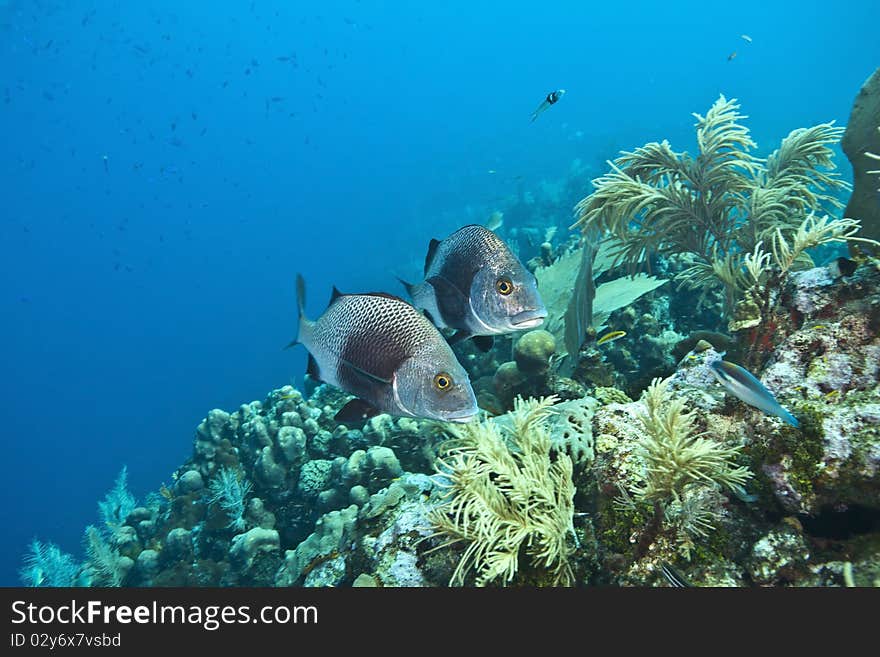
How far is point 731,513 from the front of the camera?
90.5 inches

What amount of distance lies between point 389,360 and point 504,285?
0.80m

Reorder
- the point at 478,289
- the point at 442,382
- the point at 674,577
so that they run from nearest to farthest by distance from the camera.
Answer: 1. the point at 674,577
2. the point at 442,382
3. the point at 478,289

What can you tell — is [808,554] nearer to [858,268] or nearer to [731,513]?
[731,513]

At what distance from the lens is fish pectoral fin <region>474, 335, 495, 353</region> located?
2.78 metres

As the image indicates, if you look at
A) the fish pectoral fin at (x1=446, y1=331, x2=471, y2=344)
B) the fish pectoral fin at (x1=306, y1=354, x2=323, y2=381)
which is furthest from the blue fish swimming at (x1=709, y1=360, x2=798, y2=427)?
the fish pectoral fin at (x1=306, y1=354, x2=323, y2=381)

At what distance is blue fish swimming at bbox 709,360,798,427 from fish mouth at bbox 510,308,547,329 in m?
0.89

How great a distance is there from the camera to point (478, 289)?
8.79 feet

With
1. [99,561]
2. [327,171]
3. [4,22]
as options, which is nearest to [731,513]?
[99,561]

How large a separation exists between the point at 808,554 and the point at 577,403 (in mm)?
1380

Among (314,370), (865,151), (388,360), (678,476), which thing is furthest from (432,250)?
(865,151)

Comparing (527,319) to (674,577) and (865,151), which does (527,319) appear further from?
(865,151)

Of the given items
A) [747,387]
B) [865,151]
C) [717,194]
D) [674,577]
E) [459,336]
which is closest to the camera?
[674,577]

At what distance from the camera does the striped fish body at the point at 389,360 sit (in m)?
2.25

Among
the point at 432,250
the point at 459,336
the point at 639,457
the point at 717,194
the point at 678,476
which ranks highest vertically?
the point at 717,194
